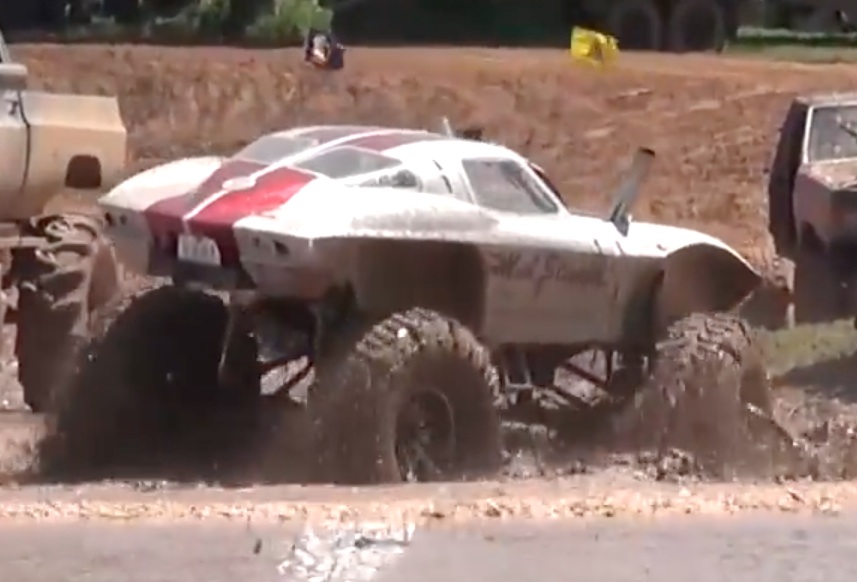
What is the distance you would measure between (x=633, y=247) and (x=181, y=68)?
2117 centimetres

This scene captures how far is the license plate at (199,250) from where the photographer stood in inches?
486

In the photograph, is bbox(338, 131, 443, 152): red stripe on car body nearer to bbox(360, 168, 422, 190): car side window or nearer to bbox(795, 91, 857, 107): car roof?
bbox(360, 168, 422, 190): car side window

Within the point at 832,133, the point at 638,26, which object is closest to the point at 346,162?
the point at 832,133

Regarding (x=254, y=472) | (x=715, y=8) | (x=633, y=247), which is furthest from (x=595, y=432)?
(x=715, y=8)

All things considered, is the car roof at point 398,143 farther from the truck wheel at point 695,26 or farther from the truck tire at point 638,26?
the truck wheel at point 695,26

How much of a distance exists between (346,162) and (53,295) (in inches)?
131

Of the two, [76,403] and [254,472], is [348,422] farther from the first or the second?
[76,403]

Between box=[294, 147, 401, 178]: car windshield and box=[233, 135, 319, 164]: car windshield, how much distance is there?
19 centimetres

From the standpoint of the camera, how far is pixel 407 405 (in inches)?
485

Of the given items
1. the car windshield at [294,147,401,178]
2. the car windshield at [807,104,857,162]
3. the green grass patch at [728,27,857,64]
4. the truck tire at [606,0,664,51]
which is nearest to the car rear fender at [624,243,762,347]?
the car windshield at [294,147,401,178]

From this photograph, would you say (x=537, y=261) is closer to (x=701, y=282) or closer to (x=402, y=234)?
(x=402, y=234)

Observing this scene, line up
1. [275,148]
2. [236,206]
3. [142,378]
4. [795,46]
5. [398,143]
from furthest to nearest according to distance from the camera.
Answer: [795,46]
[142,378]
[398,143]
[275,148]
[236,206]

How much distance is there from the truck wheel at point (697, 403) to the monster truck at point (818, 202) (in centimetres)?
405

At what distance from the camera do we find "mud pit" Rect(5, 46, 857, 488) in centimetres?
3219
